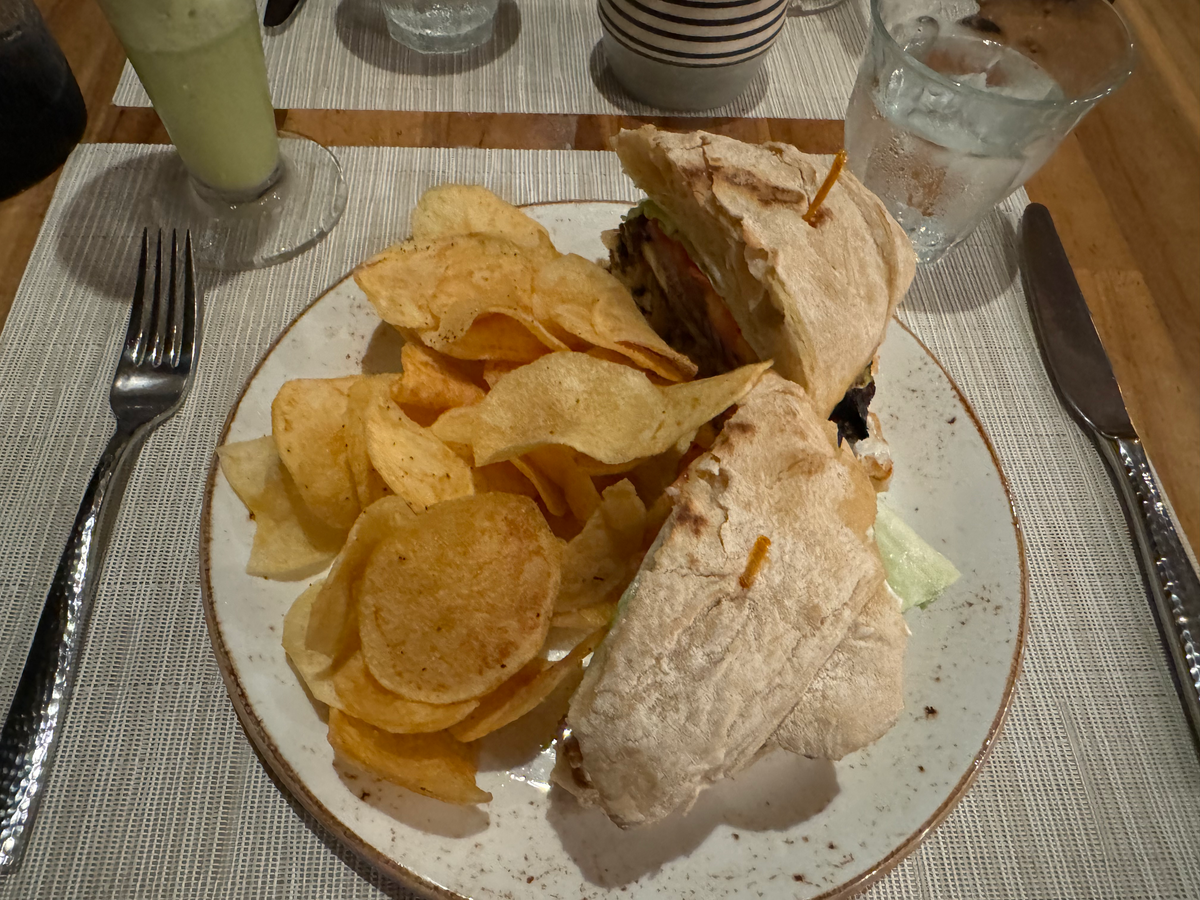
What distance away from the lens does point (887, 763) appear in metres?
1.11

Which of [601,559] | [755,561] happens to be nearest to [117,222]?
[601,559]

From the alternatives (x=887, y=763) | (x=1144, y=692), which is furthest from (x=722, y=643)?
(x=1144, y=692)

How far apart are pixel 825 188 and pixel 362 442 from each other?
86 cm

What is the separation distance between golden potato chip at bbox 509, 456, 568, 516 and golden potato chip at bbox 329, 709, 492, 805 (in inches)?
16.2

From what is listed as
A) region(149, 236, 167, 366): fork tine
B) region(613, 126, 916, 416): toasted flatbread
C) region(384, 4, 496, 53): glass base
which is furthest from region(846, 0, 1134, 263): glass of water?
region(149, 236, 167, 366): fork tine

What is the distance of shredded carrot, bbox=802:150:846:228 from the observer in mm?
1176

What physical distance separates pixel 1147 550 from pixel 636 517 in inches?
42.9

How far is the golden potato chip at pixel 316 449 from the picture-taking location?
1.18 metres

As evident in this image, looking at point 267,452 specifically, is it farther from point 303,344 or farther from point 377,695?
point 377,695

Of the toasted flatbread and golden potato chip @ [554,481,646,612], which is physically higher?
the toasted flatbread

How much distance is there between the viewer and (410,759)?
1013mm

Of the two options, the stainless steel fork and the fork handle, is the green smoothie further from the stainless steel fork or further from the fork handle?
the fork handle

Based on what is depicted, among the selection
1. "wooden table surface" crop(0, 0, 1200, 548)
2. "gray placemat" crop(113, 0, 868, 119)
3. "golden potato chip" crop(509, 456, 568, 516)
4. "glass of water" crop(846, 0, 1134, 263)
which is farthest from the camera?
"gray placemat" crop(113, 0, 868, 119)

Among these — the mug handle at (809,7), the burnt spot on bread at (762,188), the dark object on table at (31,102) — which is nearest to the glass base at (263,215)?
the dark object on table at (31,102)
